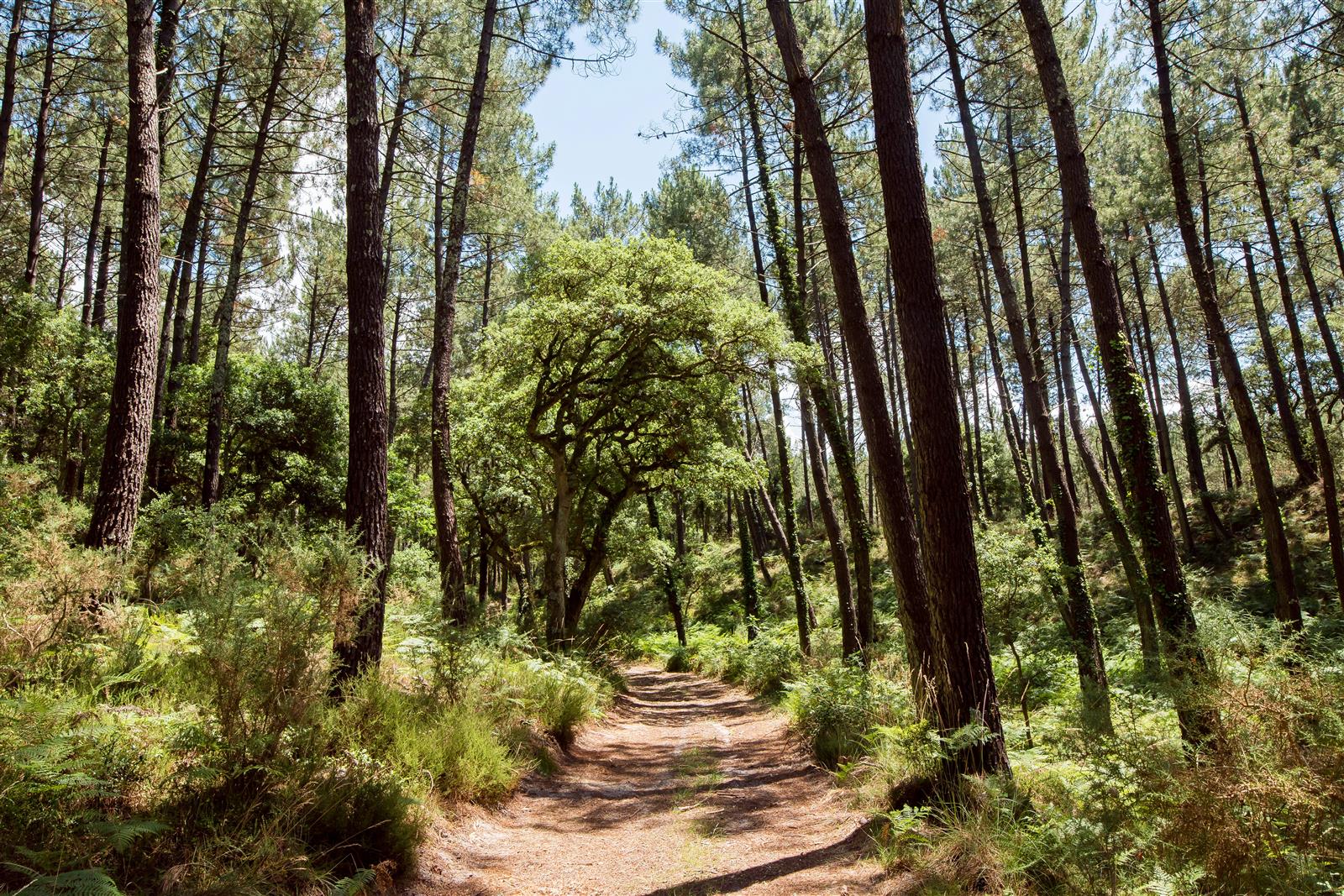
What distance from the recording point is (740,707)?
11031 millimetres

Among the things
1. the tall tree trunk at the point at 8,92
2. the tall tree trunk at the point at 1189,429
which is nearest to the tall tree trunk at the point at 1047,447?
the tall tree trunk at the point at 1189,429

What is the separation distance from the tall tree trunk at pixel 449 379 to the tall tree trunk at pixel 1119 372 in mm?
7281

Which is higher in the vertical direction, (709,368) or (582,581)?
(709,368)

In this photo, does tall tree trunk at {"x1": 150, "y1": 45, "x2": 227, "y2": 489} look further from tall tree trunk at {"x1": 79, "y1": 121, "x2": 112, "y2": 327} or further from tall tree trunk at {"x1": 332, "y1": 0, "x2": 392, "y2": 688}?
tall tree trunk at {"x1": 332, "y1": 0, "x2": 392, "y2": 688}

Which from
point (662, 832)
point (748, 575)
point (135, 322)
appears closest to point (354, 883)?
point (662, 832)

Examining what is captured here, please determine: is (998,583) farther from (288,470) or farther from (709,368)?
(288,470)

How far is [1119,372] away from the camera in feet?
20.5

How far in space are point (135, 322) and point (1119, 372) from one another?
9.13m

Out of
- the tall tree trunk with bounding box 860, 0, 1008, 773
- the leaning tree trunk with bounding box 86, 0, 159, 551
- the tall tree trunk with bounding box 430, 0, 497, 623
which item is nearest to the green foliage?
the tall tree trunk with bounding box 430, 0, 497, 623

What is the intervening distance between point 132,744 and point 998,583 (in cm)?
881

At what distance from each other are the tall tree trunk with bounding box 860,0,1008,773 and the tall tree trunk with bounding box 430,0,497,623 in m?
6.38

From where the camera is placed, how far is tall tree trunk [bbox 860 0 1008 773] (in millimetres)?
4316

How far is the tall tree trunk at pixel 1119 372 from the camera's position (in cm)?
591

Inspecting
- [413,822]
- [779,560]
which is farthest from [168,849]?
[779,560]
